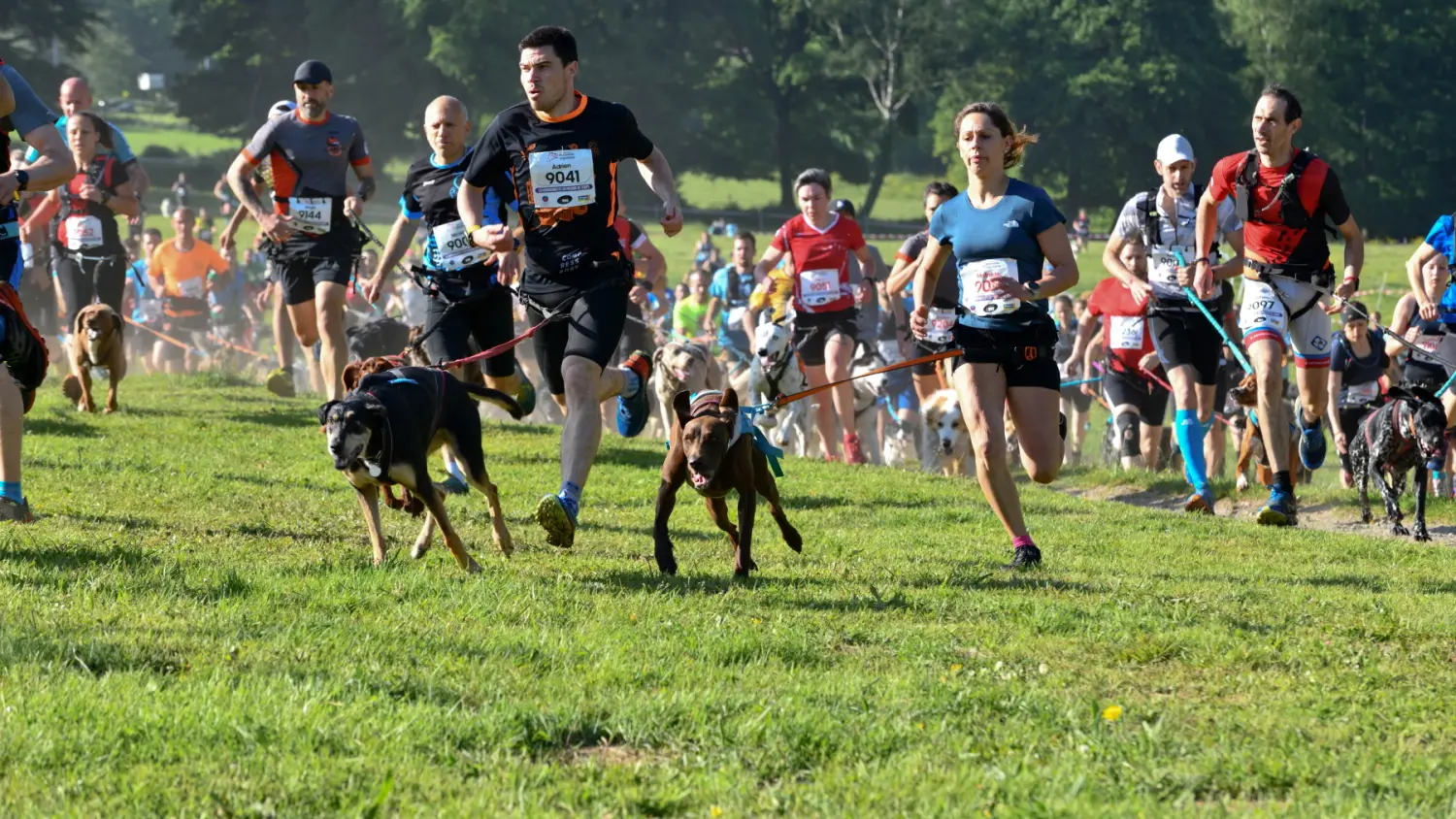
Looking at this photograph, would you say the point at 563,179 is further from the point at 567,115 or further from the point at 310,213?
the point at 310,213

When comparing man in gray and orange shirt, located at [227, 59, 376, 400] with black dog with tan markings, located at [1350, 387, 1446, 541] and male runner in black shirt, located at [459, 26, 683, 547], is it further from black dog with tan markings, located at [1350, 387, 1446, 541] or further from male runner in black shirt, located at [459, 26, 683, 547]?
black dog with tan markings, located at [1350, 387, 1446, 541]

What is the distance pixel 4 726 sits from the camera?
173 inches

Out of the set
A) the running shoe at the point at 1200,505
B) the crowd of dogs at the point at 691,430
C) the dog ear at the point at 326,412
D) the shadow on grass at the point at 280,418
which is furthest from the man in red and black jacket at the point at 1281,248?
the shadow on grass at the point at 280,418

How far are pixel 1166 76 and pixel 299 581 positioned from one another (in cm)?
6749

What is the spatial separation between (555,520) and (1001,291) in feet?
7.10

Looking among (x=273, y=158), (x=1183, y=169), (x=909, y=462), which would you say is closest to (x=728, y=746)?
(x=1183, y=169)

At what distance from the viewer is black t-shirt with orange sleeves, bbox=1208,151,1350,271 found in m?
9.70

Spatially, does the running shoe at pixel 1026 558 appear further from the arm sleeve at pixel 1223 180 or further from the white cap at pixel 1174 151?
the white cap at pixel 1174 151

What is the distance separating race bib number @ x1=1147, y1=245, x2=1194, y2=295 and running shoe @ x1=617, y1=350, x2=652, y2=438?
3465mm

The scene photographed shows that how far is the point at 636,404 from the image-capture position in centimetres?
930

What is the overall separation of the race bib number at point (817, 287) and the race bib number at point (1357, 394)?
3.93m

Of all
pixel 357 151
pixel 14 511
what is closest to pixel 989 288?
pixel 14 511

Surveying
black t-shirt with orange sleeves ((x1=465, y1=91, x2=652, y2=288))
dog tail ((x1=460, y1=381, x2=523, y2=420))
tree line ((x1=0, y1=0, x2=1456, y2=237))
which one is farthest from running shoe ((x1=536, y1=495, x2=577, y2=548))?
tree line ((x1=0, y1=0, x2=1456, y2=237))

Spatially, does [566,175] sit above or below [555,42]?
below
